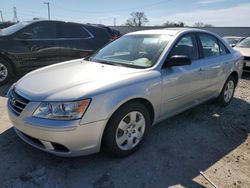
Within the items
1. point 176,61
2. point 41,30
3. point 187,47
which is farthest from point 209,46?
point 41,30

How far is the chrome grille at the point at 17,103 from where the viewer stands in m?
3.03

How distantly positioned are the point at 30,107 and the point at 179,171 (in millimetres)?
1844

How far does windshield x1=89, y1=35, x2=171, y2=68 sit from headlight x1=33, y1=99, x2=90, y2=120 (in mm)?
1162

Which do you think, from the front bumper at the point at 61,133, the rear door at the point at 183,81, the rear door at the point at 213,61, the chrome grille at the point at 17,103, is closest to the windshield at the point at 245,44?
the rear door at the point at 213,61

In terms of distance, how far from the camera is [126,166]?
3197mm

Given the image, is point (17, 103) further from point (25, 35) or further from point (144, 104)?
point (25, 35)

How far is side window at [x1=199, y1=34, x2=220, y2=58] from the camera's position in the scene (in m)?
4.62

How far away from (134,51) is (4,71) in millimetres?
3964

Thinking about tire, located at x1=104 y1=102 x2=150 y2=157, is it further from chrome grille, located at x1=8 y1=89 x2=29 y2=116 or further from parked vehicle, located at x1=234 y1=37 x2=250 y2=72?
parked vehicle, located at x1=234 y1=37 x2=250 y2=72

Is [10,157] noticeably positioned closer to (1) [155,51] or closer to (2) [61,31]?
(1) [155,51]

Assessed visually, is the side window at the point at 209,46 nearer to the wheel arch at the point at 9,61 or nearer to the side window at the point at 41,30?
the side window at the point at 41,30

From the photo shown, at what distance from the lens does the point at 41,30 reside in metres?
7.09

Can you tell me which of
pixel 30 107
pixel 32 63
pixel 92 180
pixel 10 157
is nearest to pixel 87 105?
pixel 30 107

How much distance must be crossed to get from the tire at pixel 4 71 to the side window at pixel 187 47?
175 inches
